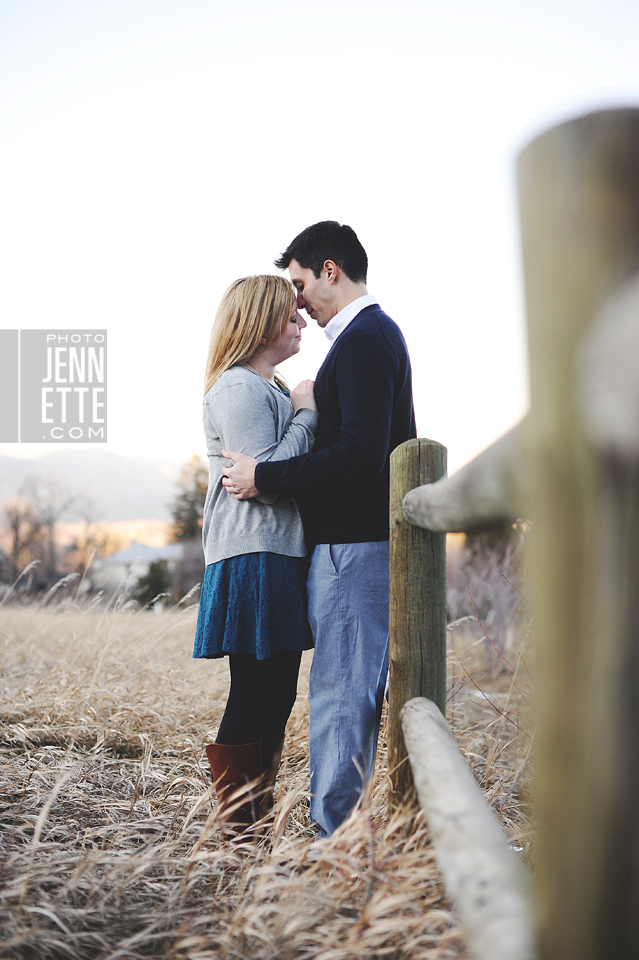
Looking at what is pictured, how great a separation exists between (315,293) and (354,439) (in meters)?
0.79

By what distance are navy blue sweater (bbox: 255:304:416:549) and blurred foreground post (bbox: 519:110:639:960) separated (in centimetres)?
137

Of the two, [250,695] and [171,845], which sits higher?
[250,695]

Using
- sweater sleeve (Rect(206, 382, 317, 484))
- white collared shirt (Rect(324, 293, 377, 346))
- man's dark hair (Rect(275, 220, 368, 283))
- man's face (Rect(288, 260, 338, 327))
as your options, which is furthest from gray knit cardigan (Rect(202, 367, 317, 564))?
man's dark hair (Rect(275, 220, 368, 283))

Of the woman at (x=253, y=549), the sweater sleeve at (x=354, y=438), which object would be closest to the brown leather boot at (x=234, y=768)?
the woman at (x=253, y=549)

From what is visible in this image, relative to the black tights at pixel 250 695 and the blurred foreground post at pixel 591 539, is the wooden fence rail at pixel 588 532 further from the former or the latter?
the black tights at pixel 250 695

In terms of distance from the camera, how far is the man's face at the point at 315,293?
2.55m

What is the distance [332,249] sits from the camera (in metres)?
2.52

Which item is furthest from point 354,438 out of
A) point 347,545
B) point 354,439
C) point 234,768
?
point 234,768

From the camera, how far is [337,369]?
2.26 m

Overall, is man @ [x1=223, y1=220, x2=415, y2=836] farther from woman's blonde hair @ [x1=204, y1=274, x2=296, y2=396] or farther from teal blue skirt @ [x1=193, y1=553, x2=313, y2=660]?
woman's blonde hair @ [x1=204, y1=274, x2=296, y2=396]

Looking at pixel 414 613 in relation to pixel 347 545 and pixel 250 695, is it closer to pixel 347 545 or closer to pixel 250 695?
pixel 347 545

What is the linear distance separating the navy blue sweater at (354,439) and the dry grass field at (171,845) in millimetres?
880

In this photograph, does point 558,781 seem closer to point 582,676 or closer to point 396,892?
point 582,676

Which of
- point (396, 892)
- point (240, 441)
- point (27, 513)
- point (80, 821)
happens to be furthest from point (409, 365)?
point (27, 513)
